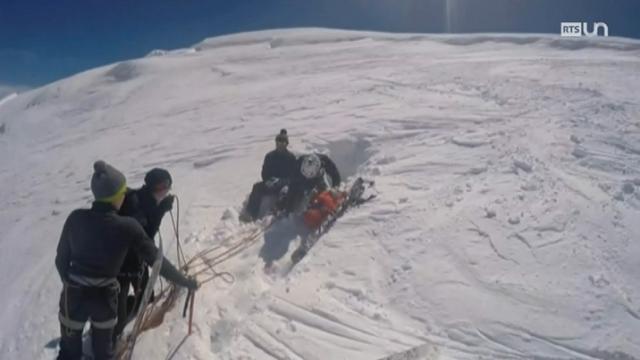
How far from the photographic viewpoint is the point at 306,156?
24.6 ft

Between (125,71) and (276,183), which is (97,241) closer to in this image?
(276,183)

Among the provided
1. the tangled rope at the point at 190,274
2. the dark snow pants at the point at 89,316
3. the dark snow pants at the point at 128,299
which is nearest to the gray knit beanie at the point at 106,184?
the dark snow pants at the point at 89,316

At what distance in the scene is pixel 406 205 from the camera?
721 centimetres

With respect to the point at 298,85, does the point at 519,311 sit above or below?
below

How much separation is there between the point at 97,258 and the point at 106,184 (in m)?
0.55

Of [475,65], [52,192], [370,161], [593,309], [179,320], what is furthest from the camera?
[475,65]

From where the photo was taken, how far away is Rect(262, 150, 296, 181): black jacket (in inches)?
317

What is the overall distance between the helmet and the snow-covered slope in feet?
3.14

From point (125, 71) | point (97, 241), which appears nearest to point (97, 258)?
point (97, 241)

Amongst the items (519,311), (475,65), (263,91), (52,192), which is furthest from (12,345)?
(475,65)

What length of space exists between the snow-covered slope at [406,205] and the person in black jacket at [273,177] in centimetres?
42

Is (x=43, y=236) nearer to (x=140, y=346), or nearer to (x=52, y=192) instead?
(x=52, y=192)

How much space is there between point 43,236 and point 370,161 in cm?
547

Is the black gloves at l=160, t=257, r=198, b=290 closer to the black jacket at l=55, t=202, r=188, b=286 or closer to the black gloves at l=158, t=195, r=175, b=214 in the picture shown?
the black jacket at l=55, t=202, r=188, b=286
